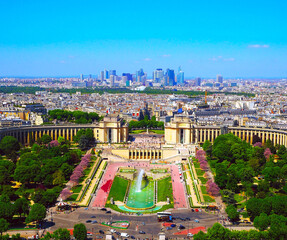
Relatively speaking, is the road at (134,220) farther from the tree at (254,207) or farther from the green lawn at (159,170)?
the green lawn at (159,170)

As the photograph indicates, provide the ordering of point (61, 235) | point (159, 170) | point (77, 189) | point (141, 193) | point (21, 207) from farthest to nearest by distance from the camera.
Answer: point (159, 170) < point (141, 193) < point (77, 189) < point (21, 207) < point (61, 235)

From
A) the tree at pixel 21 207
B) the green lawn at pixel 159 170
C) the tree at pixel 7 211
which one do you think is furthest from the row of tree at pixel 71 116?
the tree at pixel 7 211

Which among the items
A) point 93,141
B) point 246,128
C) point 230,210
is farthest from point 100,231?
point 246,128

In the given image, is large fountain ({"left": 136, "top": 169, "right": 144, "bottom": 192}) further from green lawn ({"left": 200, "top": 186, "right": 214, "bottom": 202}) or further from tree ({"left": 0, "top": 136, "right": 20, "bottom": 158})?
tree ({"left": 0, "top": 136, "right": 20, "bottom": 158})

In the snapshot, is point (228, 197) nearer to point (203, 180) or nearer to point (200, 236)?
point (203, 180)

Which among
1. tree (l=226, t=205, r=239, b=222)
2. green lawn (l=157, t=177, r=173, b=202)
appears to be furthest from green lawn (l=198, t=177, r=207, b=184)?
tree (l=226, t=205, r=239, b=222)

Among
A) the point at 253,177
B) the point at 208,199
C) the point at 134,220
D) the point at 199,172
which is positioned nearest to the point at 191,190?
the point at 208,199
